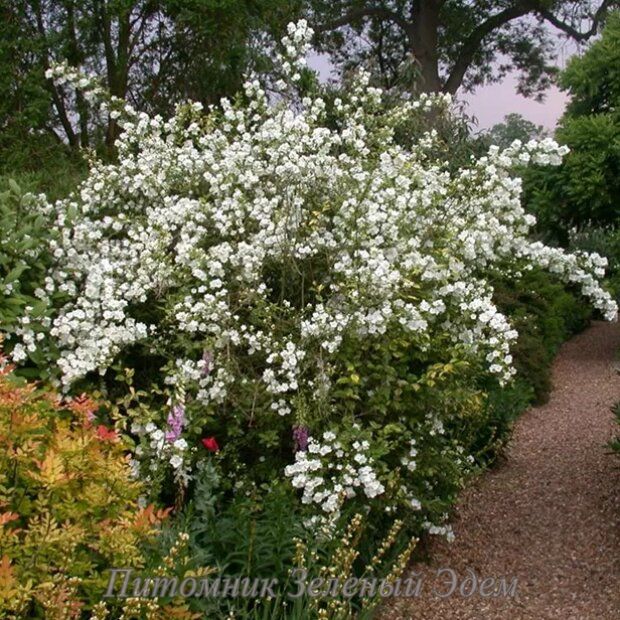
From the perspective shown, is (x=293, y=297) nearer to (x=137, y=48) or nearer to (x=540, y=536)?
(x=540, y=536)

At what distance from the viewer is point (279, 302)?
14.8 ft

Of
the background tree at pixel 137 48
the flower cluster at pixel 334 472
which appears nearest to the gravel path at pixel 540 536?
the flower cluster at pixel 334 472

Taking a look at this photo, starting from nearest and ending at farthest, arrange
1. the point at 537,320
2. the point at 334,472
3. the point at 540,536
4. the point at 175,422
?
the point at 175,422, the point at 334,472, the point at 540,536, the point at 537,320

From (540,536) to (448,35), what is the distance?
53.9ft

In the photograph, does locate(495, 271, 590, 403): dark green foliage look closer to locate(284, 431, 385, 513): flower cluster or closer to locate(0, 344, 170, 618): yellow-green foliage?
locate(284, 431, 385, 513): flower cluster

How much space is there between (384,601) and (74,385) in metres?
1.83

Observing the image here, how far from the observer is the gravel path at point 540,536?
424cm

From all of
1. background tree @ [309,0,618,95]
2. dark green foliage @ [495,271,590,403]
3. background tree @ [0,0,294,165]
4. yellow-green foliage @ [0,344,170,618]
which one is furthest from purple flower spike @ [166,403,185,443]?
background tree @ [309,0,618,95]

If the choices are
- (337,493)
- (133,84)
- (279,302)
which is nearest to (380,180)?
(279,302)

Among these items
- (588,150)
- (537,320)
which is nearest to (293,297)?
(537,320)

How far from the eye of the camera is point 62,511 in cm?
283

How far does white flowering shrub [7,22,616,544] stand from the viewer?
4020 mm

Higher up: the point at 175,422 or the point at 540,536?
the point at 175,422

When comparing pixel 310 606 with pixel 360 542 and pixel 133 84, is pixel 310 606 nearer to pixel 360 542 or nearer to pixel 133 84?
pixel 360 542
